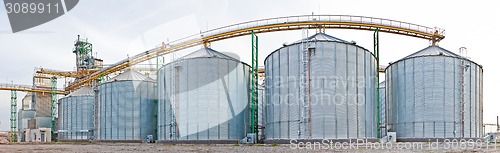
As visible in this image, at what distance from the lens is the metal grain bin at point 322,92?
30594 millimetres

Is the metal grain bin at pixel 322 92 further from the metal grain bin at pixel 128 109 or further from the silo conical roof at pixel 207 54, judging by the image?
the metal grain bin at pixel 128 109

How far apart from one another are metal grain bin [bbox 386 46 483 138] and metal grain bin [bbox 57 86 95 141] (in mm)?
38306

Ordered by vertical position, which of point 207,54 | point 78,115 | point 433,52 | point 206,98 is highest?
point 433,52

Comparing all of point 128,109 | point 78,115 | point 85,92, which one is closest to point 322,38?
point 128,109

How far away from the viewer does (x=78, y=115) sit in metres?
55.1

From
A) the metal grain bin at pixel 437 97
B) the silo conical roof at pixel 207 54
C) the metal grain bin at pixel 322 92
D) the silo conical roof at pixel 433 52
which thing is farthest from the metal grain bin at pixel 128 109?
the silo conical roof at pixel 433 52

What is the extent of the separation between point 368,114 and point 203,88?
14.3m

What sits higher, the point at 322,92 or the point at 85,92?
the point at 322,92

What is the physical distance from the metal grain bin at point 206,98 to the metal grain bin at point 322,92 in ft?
14.1

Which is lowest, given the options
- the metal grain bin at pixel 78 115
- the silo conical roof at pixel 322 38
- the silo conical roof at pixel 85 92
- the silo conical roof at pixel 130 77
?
the metal grain bin at pixel 78 115

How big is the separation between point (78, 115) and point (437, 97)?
1765 inches

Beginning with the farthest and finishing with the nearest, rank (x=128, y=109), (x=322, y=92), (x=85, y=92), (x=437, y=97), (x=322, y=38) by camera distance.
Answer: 1. (x=85, y=92)
2. (x=128, y=109)
3. (x=437, y=97)
4. (x=322, y=38)
5. (x=322, y=92)

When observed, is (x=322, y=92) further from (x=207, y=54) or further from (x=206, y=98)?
(x=207, y=54)

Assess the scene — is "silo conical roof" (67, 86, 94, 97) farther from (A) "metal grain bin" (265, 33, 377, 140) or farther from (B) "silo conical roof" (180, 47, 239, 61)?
(A) "metal grain bin" (265, 33, 377, 140)
